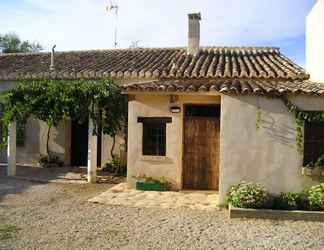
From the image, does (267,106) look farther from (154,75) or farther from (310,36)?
(154,75)

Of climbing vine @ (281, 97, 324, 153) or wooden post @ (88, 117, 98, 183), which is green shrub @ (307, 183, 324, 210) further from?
wooden post @ (88, 117, 98, 183)

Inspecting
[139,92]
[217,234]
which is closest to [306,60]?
[139,92]

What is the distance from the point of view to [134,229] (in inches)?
310

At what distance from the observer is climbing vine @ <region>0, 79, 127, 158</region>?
42.1ft

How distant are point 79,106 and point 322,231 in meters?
8.21

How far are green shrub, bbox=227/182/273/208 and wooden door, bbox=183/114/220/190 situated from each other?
91.5 inches

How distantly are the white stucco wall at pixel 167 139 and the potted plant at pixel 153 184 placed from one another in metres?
0.16

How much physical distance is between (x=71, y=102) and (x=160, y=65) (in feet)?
13.5

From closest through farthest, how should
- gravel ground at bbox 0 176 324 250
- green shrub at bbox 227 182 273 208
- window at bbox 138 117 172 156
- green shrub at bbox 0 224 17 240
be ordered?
gravel ground at bbox 0 176 324 250, green shrub at bbox 0 224 17 240, green shrub at bbox 227 182 273 208, window at bbox 138 117 172 156

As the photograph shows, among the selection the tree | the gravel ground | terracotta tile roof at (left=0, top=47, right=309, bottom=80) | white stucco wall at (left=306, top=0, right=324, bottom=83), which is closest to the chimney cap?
terracotta tile roof at (left=0, top=47, right=309, bottom=80)

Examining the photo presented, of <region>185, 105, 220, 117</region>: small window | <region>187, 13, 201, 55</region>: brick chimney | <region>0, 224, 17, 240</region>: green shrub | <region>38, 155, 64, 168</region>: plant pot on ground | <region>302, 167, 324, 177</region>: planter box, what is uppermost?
<region>187, 13, 201, 55</region>: brick chimney

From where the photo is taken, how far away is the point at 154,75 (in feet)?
46.3

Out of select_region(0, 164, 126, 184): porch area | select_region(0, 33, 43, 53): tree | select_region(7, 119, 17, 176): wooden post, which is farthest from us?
select_region(0, 33, 43, 53): tree

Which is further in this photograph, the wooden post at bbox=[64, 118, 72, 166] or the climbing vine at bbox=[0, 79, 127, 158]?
the wooden post at bbox=[64, 118, 72, 166]
